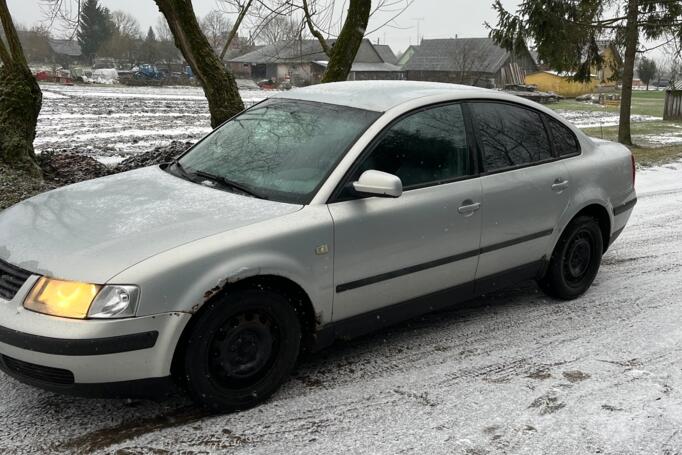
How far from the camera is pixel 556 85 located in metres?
59.8

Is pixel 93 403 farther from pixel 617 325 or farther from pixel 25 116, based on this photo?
pixel 25 116

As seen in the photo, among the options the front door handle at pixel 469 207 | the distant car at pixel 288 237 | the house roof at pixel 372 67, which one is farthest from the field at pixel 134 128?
the house roof at pixel 372 67

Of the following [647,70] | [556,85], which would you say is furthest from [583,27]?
[647,70]

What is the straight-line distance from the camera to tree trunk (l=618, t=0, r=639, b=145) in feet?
54.9

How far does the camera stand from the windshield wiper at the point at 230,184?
11.9 ft

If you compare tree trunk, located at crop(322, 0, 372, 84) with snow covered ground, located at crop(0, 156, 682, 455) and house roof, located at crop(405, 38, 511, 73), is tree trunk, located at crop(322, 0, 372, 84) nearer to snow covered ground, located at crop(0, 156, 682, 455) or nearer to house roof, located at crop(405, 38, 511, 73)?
snow covered ground, located at crop(0, 156, 682, 455)

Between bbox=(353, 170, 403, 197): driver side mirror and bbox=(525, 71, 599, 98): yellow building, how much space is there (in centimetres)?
5459

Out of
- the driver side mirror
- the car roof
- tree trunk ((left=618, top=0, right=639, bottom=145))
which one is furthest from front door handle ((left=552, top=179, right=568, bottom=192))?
tree trunk ((left=618, top=0, right=639, bottom=145))

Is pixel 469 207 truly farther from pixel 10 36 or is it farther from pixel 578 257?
pixel 10 36

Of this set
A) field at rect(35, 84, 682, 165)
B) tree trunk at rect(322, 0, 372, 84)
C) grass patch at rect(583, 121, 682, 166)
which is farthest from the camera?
field at rect(35, 84, 682, 165)

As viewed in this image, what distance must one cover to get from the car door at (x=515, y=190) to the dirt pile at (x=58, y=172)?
490cm

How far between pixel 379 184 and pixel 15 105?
6.29 meters

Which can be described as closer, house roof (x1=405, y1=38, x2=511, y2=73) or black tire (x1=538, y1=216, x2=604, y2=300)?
black tire (x1=538, y1=216, x2=604, y2=300)

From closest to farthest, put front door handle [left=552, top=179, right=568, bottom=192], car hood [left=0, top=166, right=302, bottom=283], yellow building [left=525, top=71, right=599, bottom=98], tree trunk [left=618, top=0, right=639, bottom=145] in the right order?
car hood [left=0, top=166, right=302, bottom=283] → front door handle [left=552, top=179, right=568, bottom=192] → tree trunk [left=618, top=0, right=639, bottom=145] → yellow building [left=525, top=71, right=599, bottom=98]
